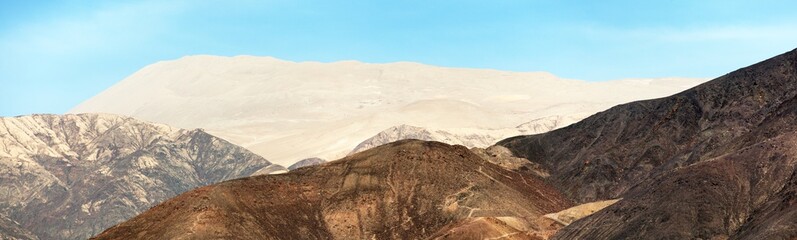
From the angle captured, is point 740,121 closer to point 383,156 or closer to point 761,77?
point 761,77

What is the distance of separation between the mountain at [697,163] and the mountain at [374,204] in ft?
38.2

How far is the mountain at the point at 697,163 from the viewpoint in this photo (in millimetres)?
127000

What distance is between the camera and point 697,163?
143000mm

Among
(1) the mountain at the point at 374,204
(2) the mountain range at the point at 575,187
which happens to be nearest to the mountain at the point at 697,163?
(2) the mountain range at the point at 575,187

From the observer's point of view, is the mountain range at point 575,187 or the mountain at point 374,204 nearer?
the mountain range at point 575,187

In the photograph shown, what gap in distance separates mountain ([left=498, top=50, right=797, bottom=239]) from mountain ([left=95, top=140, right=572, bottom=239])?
1164 cm

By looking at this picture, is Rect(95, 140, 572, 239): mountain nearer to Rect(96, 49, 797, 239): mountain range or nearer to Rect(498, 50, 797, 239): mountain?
Rect(96, 49, 797, 239): mountain range

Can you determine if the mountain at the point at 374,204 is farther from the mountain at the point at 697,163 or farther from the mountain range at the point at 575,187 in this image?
the mountain at the point at 697,163

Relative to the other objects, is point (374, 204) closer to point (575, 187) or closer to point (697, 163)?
point (575, 187)

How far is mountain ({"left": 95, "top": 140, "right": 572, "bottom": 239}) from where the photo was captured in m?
145

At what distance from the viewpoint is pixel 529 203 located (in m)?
167

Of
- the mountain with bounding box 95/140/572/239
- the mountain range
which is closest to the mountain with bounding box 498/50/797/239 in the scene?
the mountain range

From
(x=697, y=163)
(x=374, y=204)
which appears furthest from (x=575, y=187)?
(x=697, y=163)

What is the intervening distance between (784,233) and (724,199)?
20644 millimetres
